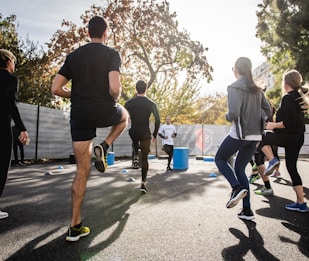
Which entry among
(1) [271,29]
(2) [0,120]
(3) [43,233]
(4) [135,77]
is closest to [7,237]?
(3) [43,233]

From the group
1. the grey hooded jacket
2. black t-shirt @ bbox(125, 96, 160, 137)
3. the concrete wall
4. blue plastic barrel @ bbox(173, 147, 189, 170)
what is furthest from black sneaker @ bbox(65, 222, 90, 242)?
the concrete wall

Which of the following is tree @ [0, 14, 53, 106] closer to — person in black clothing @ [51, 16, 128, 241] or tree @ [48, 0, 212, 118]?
tree @ [48, 0, 212, 118]

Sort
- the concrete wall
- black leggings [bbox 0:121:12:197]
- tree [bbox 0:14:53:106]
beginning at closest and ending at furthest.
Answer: black leggings [bbox 0:121:12:197], the concrete wall, tree [bbox 0:14:53:106]

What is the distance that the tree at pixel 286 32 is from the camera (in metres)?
20.4

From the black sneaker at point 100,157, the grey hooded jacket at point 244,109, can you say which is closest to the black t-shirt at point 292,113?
the grey hooded jacket at point 244,109

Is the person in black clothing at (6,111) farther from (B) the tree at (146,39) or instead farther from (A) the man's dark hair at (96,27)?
(B) the tree at (146,39)

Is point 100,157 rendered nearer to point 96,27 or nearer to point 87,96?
point 87,96

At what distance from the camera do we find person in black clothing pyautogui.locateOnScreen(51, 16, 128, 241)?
259 centimetres

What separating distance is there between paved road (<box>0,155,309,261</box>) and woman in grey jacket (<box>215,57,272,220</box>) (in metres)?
0.41

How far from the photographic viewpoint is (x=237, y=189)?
10.8 feet

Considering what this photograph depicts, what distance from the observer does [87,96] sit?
2.62 m

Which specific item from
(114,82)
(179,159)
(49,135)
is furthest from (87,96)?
(49,135)

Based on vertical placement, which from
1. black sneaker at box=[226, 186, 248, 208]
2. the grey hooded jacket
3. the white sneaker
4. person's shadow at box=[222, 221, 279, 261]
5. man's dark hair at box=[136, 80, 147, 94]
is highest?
man's dark hair at box=[136, 80, 147, 94]

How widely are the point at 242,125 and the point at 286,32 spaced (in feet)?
69.9
